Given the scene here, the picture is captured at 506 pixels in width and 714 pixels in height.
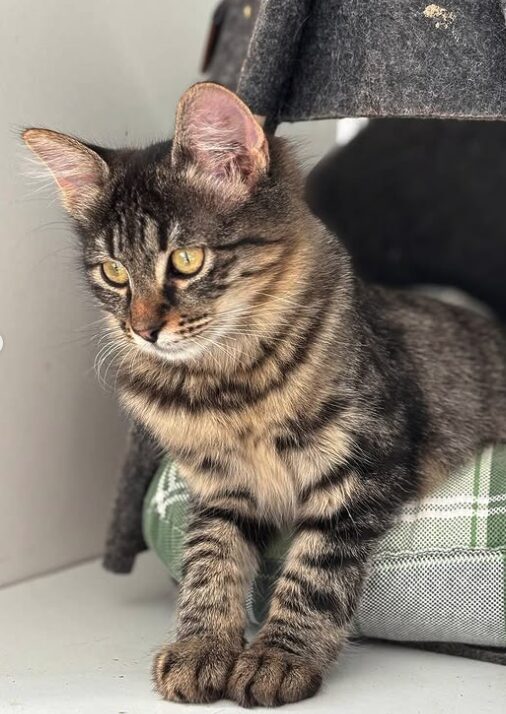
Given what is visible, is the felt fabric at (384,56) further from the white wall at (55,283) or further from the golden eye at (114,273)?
the golden eye at (114,273)

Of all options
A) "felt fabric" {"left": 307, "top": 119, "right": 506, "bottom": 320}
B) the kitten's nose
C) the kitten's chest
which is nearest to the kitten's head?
the kitten's nose

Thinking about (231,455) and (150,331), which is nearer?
(150,331)

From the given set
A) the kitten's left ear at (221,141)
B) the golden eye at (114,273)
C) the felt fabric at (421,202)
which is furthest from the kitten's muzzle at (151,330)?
the felt fabric at (421,202)

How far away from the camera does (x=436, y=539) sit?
150cm

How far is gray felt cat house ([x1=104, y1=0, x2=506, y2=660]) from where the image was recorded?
4.96 feet

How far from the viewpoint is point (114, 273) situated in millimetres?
1454

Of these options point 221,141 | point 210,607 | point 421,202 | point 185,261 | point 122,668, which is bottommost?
point 122,668

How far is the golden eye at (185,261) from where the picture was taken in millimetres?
1372

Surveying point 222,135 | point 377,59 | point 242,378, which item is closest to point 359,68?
point 377,59

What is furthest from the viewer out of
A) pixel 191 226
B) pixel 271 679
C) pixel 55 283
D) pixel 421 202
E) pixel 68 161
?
pixel 421 202

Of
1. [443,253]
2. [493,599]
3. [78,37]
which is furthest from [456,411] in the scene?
[443,253]

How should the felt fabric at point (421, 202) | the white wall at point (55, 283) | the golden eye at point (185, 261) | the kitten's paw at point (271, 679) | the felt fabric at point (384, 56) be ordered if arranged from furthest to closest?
1. the felt fabric at point (421, 202)
2. the white wall at point (55, 283)
3. the felt fabric at point (384, 56)
4. the golden eye at point (185, 261)
5. the kitten's paw at point (271, 679)

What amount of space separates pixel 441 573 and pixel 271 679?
0.33 m

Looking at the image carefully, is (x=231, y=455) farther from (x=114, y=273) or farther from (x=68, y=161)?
(x=68, y=161)
